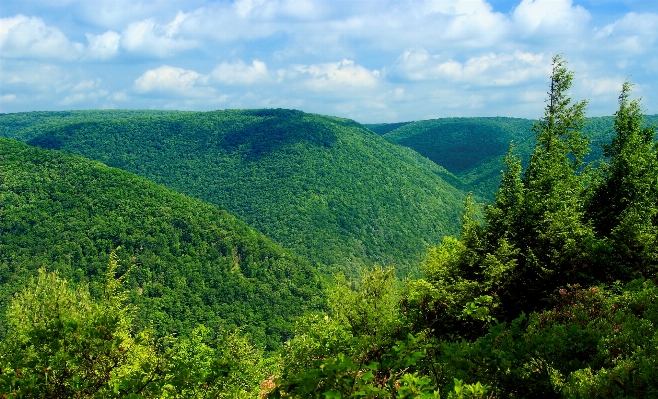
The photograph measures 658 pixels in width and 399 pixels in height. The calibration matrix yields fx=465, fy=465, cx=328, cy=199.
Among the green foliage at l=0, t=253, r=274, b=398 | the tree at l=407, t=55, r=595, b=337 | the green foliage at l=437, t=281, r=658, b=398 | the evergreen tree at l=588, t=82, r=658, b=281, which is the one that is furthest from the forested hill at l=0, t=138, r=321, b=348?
the green foliage at l=437, t=281, r=658, b=398

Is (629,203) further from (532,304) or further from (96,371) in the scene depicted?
(96,371)

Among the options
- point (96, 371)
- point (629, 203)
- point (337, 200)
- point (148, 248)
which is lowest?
point (148, 248)

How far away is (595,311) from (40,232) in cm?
11424

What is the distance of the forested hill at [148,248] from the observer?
93.4 meters

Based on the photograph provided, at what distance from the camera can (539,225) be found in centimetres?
2105

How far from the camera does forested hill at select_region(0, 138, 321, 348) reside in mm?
93438

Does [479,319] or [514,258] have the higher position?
[514,258]

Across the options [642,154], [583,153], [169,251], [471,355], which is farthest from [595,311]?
[169,251]

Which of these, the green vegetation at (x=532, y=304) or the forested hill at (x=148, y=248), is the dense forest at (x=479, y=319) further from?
the forested hill at (x=148, y=248)

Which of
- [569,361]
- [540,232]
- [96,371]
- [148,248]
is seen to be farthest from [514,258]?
[148,248]

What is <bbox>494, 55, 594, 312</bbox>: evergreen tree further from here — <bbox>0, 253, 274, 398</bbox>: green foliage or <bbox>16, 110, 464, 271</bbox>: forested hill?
<bbox>16, 110, 464, 271</bbox>: forested hill

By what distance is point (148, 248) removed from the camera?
106375 mm

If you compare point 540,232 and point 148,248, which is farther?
point 148,248

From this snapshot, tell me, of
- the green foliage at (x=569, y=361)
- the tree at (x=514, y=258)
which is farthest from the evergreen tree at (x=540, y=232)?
the green foliage at (x=569, y=361)
